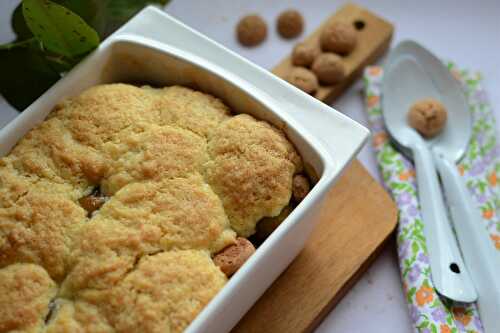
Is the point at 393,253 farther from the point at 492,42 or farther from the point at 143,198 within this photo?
the point at 492,42

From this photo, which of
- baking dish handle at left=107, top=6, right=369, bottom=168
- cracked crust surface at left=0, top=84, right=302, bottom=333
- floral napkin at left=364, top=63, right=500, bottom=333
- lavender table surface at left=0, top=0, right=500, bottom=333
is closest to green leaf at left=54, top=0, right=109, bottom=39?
baking dish handle at left=107, top=6, right=369, bottom=168

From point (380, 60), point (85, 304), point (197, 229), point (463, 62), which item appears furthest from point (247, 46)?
point (85, 304)

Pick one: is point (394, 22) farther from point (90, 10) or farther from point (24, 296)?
point (24, 296)

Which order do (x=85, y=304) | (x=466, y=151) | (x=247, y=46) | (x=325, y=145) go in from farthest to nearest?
(x=247, y=46) → (x=466, y=151) → (x=325, y=145) → (x=85, y=304)

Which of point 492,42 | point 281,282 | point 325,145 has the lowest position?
point 281,282

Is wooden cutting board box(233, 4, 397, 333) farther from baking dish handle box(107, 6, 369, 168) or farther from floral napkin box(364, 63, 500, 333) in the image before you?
baking dish handle box(107, 6, 369, 168)

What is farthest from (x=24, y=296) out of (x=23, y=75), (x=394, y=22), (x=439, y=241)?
(x=394, y=22)
